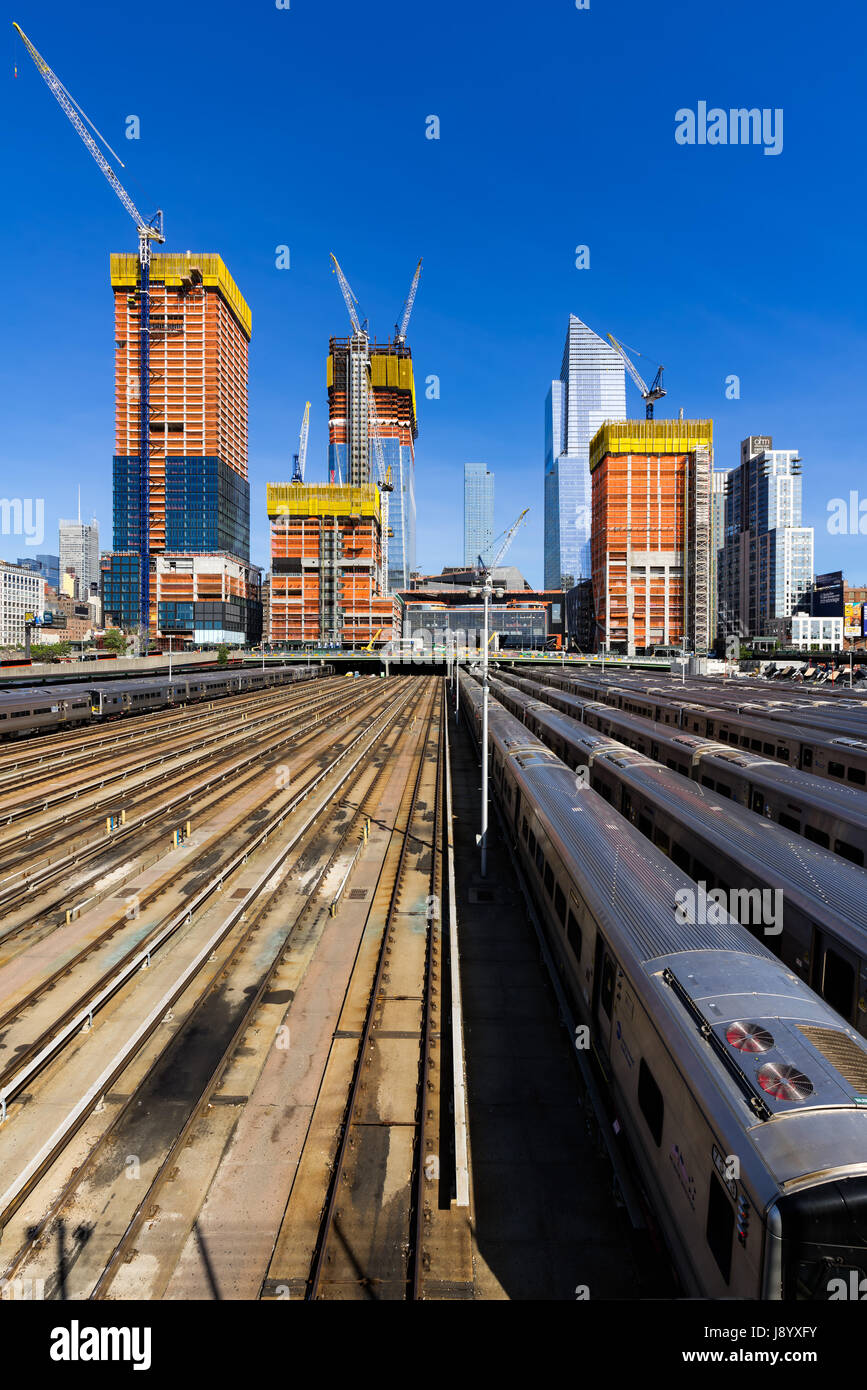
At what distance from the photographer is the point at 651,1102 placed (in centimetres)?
788

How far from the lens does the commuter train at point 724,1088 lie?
531 cm

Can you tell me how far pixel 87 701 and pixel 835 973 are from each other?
4576 centimetres

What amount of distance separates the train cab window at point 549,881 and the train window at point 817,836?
6.18 meters

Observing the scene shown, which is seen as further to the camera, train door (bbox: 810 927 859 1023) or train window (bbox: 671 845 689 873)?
train window (bbox: 671 845 689 873)

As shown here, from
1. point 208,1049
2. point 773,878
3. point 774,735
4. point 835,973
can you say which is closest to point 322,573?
point 774,735

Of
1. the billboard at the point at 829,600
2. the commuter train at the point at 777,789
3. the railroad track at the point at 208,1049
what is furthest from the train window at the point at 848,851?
the billboard at the point at 829,600

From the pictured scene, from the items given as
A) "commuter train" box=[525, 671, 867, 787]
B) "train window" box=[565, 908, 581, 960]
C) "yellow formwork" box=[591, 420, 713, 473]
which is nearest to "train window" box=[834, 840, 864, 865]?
"train window" box=[565, 908, 581, 960]

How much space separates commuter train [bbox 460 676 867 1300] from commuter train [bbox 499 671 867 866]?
17.5ft

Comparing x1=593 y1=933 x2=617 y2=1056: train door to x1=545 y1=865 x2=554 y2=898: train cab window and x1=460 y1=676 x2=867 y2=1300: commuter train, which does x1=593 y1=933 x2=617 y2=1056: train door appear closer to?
x1=460 y1=676 x2=867 y2=1300: commuter train

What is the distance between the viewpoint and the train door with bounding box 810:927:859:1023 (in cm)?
904

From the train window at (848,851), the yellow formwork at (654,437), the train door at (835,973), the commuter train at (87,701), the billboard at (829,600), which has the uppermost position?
the yellow formwork at (654,437)

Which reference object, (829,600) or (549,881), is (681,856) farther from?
(829,600)

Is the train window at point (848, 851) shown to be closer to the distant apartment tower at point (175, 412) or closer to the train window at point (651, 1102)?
the train window at point (651, 1102)
